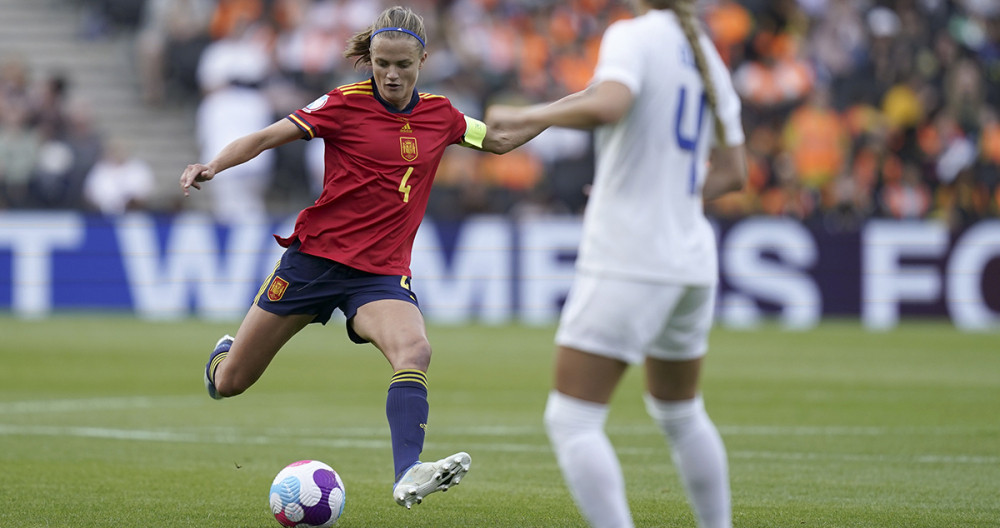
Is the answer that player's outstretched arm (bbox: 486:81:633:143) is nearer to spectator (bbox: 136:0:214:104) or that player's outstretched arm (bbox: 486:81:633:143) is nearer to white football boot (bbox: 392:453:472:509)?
white football boot (bbox: 392:453:472:509)

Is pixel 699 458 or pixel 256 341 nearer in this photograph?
pixel 699 458

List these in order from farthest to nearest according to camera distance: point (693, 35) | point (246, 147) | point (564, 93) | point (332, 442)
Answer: point (564, 93)
point (332, 442)
point (246, 147)
point (693, 35)

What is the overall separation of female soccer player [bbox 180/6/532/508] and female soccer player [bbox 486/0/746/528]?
191 cm

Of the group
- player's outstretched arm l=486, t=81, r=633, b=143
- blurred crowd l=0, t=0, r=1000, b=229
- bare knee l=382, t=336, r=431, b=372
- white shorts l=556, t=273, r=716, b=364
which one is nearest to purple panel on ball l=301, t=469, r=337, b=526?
bare knee l=382, t=336, r=431, b=372

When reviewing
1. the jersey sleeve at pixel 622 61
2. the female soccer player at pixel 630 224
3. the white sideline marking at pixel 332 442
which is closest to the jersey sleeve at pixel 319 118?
the female soccer player at pixel 630 224

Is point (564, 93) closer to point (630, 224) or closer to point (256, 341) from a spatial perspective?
point (256, 341)

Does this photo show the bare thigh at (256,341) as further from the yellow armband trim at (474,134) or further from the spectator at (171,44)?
the spectator at (171,44)

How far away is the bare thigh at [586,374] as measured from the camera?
4.66 m

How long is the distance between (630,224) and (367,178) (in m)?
2.43

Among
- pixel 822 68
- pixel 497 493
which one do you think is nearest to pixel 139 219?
pixel 822 68

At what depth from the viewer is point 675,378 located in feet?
16.2

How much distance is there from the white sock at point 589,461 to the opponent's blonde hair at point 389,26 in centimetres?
254

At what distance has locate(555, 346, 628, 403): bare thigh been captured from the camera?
4664 mm

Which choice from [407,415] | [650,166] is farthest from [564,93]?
[650,166]
